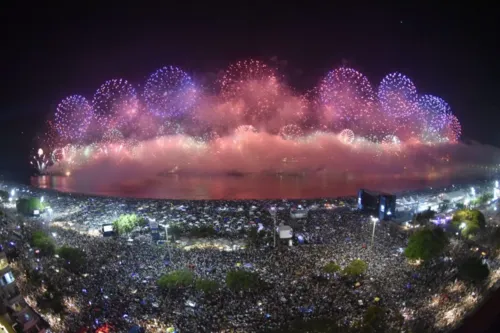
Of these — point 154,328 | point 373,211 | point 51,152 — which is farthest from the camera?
point 51,152

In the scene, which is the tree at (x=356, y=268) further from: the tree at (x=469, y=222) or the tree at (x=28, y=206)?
the tree at (x=28, y=206)

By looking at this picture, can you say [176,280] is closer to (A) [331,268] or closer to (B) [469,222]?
(A) [331,268]

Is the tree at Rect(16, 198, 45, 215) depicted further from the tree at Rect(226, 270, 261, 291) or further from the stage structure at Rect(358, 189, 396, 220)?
the stage structure at Rect(358, 189, 396, 220)

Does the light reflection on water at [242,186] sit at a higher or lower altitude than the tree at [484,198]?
higher

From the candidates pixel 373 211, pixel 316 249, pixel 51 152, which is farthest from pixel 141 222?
pixel 51 152

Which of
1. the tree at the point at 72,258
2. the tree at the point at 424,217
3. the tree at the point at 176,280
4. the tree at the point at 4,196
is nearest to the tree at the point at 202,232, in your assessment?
the tree at the point at 72,258

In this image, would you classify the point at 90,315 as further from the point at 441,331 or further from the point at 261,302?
the point at 441,331

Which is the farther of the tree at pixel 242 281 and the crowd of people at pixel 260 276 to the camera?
the tree at pixel 242 281

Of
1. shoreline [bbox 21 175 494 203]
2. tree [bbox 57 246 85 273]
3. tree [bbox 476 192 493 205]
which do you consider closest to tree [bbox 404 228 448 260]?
tree [bbox 57 246 85 273]
